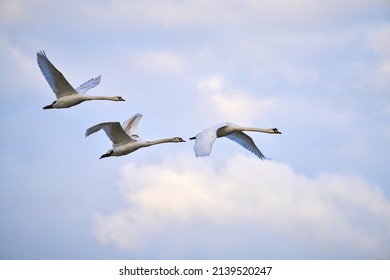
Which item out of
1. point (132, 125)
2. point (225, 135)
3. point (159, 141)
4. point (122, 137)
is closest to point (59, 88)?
point (132, 125)

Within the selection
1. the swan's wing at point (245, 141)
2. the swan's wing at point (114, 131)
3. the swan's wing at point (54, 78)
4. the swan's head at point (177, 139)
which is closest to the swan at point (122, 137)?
the swan's wing at point (114, 131)

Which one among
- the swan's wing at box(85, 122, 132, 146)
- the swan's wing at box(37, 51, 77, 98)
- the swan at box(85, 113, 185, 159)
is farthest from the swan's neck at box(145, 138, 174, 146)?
the swan's wing at box(37, 51, 77, 98)

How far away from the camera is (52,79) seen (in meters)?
21.2

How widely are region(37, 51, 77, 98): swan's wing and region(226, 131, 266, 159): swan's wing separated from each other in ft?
11.6

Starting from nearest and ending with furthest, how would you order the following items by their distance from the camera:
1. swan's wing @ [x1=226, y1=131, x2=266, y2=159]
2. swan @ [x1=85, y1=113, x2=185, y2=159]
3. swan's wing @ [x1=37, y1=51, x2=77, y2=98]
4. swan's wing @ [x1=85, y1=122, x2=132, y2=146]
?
swan's wing @ [x1=85, y1=122, x2=132, y2=146] < swan @ [x1=85, y1=113, x2=185, y2=159] < swan's wing @ [x1=37, y1=51, x2=77, y2=98] < swan's wing @ [x1=226, y1=131, x2=266, y2=159]

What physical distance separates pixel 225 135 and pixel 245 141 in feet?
3.03

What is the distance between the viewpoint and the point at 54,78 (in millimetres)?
21125

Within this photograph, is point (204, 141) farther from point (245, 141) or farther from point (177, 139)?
point (245, 141)

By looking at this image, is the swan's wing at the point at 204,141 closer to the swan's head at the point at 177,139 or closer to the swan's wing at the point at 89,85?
the swan's head at the point at 177,139

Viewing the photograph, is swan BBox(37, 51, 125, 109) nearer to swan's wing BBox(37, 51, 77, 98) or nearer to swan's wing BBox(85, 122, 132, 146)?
swan's wing BBox(37, 51, 77, 98)

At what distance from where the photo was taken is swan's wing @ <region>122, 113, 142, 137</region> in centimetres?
2130
